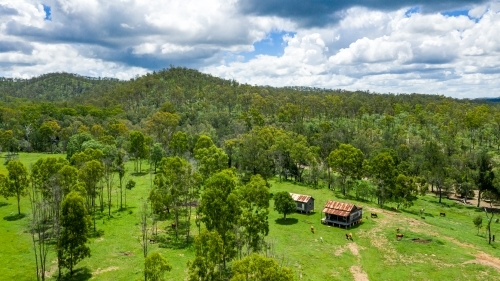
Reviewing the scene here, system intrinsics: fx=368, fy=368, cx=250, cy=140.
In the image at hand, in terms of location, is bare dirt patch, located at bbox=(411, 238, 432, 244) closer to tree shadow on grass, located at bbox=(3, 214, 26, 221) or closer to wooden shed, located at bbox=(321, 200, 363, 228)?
wooden shed, located at bbox=(321, 200, 363, 228)

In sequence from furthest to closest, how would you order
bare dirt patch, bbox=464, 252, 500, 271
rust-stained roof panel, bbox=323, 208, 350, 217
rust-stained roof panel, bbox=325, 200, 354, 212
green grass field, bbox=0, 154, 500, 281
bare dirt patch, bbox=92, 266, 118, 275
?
rust-stained roof panel, bbox=325, 200, 354, 212 < rust-stained roof panel, bbox=323, 208, 350, 217 < bare dirt patch, bbox=464, 252, 500, 271 < green grass field, bbox=0, 154, 500, 281 < bare dirt patch, bbox=92, 266, 118, 275

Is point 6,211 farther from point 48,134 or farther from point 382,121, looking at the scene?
point 382,121

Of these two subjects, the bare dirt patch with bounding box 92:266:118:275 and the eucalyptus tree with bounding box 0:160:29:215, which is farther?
the eucalyptus tree with bounding box 0:160:29:215

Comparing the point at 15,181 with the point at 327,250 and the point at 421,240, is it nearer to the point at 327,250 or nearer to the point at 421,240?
the point at 327,250

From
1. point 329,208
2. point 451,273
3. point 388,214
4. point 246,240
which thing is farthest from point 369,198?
point 246,240

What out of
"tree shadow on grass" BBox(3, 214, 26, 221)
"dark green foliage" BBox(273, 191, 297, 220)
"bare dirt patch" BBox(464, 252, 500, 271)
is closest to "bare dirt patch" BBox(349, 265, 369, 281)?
"bare dirt patch" BBox(464, 252, 500, 271)

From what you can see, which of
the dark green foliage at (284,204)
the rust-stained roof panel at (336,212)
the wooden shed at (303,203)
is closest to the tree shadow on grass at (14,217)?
the dark green foliage at (284,204)
